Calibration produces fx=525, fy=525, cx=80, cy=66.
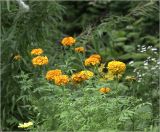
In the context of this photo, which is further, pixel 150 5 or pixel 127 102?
pixel 150 5

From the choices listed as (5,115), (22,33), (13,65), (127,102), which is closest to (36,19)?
(22,33)

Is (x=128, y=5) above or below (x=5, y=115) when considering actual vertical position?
above

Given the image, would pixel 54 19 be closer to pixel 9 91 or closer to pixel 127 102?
pixel 9 91

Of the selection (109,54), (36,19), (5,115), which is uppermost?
(36,19)

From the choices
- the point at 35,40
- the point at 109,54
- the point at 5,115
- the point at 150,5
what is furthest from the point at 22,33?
the point at 109,54

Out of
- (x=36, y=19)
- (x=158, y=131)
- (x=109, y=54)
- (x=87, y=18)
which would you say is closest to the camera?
(x=158, y=131)

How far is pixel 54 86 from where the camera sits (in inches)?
122

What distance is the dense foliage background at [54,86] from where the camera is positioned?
2.81 m

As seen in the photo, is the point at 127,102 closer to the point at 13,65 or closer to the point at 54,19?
the point at 13,65

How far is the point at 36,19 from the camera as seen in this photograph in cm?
439

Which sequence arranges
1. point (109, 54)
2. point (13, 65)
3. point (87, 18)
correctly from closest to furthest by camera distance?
point (13, 65)
point (109, 54)
point (87, 18)

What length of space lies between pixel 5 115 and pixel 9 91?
0.69 ft

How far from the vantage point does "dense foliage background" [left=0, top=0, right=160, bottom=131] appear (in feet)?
9.21

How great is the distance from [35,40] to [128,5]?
10.3ft
